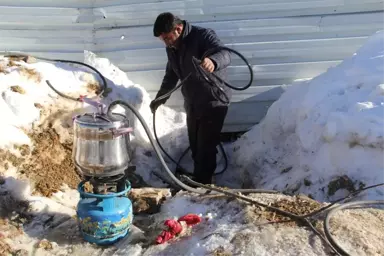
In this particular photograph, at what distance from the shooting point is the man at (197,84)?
15.0 feet

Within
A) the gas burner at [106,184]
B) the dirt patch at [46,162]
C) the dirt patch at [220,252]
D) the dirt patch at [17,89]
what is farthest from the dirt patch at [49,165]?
the dirt patch at [220,252]

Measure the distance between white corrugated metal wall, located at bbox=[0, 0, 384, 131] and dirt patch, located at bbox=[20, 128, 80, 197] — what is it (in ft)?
4.91

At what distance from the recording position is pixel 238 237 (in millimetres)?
3143

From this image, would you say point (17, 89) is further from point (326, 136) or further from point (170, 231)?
point (326, 136)

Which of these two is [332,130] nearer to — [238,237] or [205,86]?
[205,86]

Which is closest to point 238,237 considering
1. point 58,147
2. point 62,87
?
point 58,147

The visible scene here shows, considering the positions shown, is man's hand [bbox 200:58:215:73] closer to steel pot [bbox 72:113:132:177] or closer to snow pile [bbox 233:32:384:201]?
steel pot [bbox 72:113:132:177]

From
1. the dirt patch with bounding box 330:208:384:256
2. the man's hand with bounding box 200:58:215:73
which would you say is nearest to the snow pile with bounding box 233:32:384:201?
the dirt patch with bounding box 330:208:384:256

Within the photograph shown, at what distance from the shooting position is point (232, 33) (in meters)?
5.54

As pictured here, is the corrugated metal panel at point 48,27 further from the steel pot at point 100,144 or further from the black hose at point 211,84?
the steel pot at point 100,144

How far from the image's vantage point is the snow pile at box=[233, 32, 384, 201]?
13.5ft

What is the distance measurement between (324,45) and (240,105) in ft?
3.85

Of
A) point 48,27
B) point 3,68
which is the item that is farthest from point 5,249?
point 48,27

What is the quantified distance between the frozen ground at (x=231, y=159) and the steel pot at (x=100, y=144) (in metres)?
0.53
